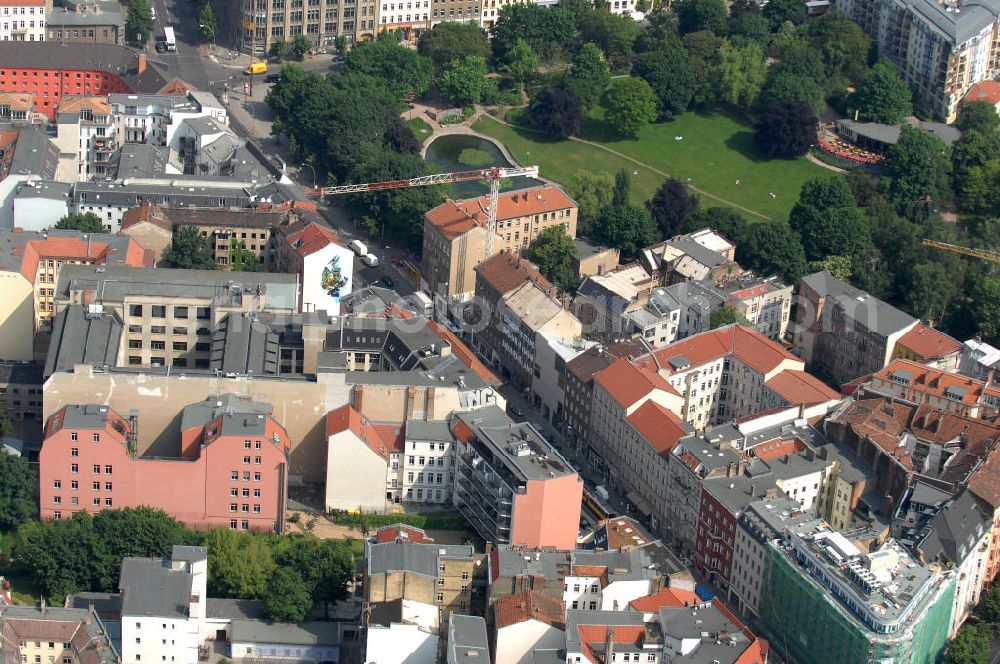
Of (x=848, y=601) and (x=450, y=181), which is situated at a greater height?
(x=450, y=181)

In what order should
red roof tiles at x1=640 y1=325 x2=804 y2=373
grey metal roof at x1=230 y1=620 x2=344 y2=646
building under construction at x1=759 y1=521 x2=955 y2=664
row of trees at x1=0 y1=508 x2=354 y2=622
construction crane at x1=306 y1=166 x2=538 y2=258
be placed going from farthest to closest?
construction crane at x1=306 y1=166 x2=538 y2=258 < red roof tiles at x1=640 y1=325 x2=804 y2=373 < row of trees at x1=0 y1=508 x2=354 y2=622 < grey metal roof at x1=230 y1=620 x2=344 y2=646 < building under construction at x1=759 y1=521 x2=955 y2=664

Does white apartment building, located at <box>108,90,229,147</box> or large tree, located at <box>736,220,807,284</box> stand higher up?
white apartment building, located at <box>108,90,229,147</box>

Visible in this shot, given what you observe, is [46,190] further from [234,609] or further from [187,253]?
[234,609]

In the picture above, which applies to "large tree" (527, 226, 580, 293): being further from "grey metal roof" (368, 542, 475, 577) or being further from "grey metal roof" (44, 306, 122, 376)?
"grey metal roof" (368, 542, 475, 577)

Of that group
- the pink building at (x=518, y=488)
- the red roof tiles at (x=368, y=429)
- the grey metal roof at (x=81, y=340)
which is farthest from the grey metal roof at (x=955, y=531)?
the grey metal roof at (x=81, y=340)

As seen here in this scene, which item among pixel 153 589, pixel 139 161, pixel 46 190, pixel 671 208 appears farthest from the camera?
pixel 671 208

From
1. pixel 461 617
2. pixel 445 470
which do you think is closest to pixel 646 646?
pixel 461 617

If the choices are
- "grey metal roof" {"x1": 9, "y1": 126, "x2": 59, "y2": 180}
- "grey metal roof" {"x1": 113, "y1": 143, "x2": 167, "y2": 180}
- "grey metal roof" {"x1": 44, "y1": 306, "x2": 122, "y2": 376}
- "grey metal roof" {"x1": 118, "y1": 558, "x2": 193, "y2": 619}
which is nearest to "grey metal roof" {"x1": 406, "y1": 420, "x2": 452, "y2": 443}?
"grey metal roof" {"x1": 44, "y1": 306, "x2": 122, "y2": 376}

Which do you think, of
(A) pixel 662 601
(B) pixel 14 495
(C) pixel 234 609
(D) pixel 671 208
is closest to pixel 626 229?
(D) pixel 671 208
